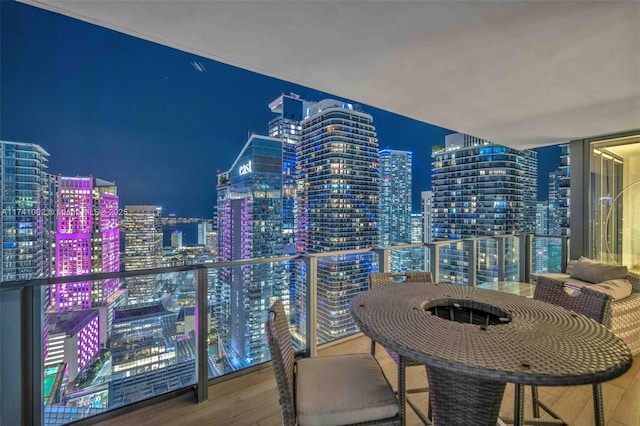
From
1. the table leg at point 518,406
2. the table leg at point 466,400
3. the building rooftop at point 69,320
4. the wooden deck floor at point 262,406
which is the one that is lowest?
the wooden deck floor at point 262,406

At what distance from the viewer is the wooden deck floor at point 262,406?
1.88 m

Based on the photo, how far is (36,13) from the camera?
196 inches

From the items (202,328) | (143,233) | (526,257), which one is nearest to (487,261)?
(526,257)

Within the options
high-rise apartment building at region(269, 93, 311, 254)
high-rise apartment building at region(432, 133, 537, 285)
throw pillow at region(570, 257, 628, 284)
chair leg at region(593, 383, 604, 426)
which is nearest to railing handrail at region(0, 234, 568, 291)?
chair leg at region(593, 383, 604, 426)

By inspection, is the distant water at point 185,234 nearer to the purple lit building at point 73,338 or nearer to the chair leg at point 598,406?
the purple lit building at point 73,338

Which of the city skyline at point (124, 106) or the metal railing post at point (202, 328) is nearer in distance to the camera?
the metal railing post at point (202, 328)

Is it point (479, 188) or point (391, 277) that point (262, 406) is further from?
point (479, 188)

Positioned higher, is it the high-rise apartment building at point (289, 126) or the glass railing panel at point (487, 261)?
the high-rise apartment building at point (289, 126)

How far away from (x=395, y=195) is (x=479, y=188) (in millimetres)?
8013

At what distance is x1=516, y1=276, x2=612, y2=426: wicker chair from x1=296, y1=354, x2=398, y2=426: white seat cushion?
2.81ft

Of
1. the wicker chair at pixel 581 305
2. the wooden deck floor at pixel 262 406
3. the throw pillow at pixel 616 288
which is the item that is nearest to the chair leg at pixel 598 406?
the wicker chair at pixel 581 305

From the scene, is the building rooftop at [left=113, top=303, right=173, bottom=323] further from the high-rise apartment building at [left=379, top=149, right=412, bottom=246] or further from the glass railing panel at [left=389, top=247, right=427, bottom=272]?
the high-rise apartment building at [left=379, top=149, right=412, bottom=246]

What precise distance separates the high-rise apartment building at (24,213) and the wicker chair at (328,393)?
270 cm

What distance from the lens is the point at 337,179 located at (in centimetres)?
1750
